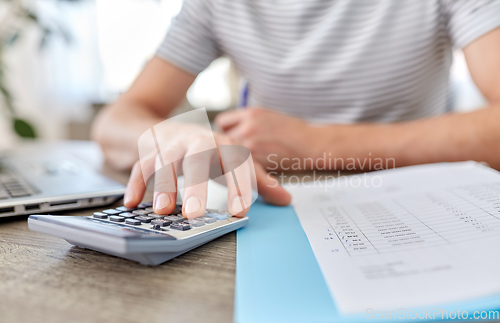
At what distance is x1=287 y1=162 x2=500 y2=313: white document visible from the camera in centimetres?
19

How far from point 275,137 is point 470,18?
387mm

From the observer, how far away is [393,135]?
0.55 meters

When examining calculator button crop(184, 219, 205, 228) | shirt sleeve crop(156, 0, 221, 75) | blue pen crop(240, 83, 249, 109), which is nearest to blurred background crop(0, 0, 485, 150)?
blue pen crop(240, 83, 249, 109)

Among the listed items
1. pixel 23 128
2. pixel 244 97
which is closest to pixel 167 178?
pixel 244 97

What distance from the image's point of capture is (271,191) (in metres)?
0.39

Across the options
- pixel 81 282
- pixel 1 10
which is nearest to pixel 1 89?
pixel 81 282

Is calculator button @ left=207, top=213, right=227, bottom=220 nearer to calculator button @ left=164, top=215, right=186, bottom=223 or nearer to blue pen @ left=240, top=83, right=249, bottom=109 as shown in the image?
calculator button @ left=164, top=215, right=186, bottom=223

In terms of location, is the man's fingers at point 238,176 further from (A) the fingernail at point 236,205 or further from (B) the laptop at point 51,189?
(B) the laptop at point 51,189

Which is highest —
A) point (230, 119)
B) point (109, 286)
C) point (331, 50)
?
point (331, 50)

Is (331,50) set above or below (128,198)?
above

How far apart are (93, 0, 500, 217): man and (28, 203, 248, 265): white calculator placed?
21 centimetres

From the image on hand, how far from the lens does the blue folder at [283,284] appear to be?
180 mm

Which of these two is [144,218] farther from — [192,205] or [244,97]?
[244,97]

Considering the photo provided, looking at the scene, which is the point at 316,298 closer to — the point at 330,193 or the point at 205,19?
the point at 330,193
